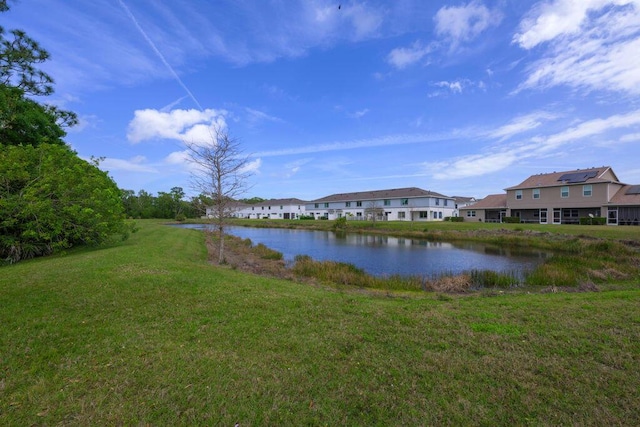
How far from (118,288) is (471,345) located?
26.9ft

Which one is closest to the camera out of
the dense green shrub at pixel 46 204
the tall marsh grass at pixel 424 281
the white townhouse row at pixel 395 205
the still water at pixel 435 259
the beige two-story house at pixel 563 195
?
the tall marsh grass at pixel 424 281

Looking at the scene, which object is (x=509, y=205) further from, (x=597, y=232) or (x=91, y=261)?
(x=91, y=261)

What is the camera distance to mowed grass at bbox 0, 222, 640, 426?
3400mm

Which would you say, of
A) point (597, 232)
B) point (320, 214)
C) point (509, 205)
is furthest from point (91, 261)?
point (320, 214)

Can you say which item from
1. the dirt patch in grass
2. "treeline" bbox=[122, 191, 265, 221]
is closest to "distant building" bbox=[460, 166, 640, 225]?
the dirt patch in grass

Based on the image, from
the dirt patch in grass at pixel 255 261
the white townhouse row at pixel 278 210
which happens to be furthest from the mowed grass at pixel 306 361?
the white townhouse row at pixel 278 210

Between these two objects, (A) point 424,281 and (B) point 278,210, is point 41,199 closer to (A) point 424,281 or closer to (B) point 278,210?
(A) point 424,281

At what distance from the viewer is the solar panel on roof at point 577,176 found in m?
35.0

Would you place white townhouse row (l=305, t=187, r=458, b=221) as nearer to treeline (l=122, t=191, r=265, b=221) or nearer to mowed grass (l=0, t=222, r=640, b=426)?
treeline (l=122, t=191, r=265, b=221)

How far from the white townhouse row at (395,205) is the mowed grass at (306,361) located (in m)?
42.7

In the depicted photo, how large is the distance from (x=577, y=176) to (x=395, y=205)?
27.2m

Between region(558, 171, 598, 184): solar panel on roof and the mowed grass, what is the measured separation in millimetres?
37039

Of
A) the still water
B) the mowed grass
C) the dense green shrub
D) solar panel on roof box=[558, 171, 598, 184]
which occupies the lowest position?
the still water

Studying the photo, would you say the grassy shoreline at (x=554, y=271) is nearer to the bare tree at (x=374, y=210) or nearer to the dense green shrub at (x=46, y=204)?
the dense green shrub at (x=46, y=204)
